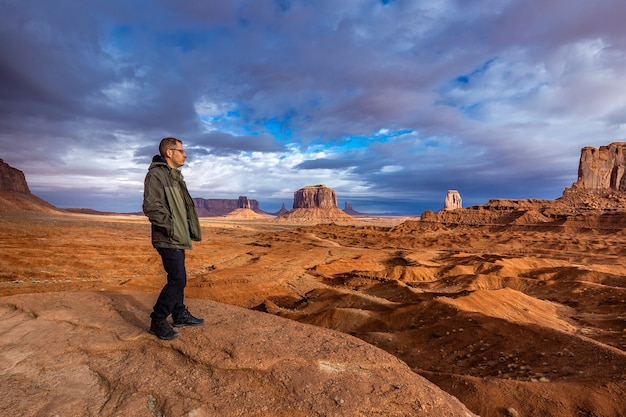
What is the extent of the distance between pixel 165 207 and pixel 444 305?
8.18m

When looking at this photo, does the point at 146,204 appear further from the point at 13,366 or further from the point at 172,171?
the point at 13,366

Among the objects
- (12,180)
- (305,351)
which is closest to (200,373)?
(305,351)

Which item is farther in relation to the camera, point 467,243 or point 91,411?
point 467,243

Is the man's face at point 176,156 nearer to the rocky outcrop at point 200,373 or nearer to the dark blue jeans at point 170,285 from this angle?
the dark blue jeans at point 170,285

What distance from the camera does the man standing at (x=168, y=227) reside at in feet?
12.6

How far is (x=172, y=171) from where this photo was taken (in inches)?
165

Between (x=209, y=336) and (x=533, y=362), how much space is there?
18.7ft

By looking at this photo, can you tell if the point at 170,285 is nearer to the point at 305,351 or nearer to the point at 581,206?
the point at 305,351

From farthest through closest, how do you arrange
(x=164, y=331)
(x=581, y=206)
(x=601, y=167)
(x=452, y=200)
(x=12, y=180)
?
(x=452, y=200) → (x=12, y=180) → (x=601, y=167) → (x=581, y=206) → (x=164, y=331)

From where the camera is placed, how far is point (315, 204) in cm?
18200

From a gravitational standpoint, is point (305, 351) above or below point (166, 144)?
below

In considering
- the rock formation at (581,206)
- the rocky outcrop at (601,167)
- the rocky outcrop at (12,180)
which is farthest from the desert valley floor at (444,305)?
the rocky outcrop at (12,180)

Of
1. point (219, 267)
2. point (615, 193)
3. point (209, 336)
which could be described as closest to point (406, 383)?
point (209, 336)

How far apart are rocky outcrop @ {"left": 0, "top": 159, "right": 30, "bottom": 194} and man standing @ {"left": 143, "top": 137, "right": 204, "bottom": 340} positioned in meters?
141
